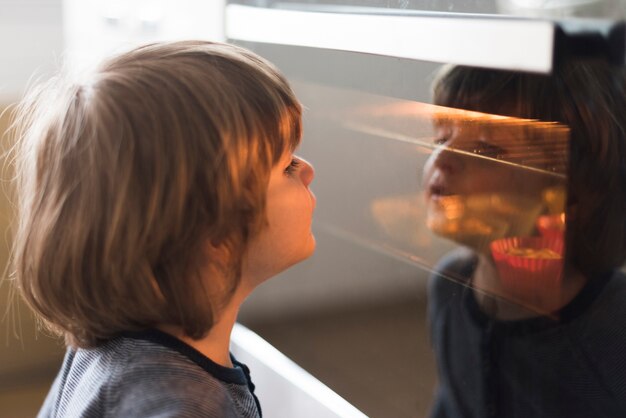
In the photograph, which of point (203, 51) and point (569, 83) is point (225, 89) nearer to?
point (203, 51)

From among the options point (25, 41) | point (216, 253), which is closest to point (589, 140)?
point (216, 253)

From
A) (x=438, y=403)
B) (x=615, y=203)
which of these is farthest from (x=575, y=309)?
(x=438, y=403)

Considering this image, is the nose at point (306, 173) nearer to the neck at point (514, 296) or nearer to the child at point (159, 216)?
the child at point (159, 216)

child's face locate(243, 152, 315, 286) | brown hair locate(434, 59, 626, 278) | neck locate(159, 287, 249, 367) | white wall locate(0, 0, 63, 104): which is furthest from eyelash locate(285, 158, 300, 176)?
white wall locate(0, 0, 63, 104)

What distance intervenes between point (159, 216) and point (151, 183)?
0.08ft

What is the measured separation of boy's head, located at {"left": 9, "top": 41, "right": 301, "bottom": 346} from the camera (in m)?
0.58

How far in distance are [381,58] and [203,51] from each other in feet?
0.48

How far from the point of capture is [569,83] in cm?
49

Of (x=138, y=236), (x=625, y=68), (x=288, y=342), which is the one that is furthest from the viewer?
(x=288, y=342)

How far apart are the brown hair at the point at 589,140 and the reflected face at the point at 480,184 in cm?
3

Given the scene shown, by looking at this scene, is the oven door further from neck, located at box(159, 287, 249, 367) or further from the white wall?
the white wall

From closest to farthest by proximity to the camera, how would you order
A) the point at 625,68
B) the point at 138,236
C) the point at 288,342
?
the point at 625,68, the point at 138,236, the point at 288,342

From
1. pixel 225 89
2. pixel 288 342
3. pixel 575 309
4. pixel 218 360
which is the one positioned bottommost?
pixel 288 342

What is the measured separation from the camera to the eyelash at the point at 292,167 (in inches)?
26.6
